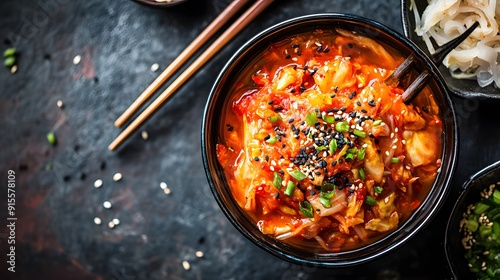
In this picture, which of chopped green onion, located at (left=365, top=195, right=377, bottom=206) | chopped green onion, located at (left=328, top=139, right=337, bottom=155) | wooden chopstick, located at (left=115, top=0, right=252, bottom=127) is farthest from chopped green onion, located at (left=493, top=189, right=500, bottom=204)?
wooden chopstick, located at (left=115, top=0, right=252, bottom=127)

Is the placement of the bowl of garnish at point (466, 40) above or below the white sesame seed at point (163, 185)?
above

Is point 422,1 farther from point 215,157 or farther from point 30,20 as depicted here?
point 30,20

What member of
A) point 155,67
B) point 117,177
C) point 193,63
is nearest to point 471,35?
point 193,63

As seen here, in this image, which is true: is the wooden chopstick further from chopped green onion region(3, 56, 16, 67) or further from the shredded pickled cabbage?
the shredded pickled cabbage

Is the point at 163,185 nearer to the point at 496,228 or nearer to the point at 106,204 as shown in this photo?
the point at 106,204

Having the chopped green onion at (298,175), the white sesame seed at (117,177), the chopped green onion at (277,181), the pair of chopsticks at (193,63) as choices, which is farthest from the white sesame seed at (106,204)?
the chopped green onion at (298,175)

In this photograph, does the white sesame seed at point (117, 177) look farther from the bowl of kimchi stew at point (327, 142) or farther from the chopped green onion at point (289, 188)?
the chopped green onion at point (289, 188)

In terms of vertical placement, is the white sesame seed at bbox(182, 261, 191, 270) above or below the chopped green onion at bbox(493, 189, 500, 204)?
below
